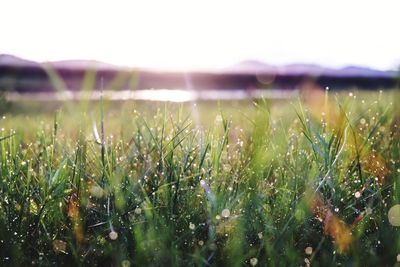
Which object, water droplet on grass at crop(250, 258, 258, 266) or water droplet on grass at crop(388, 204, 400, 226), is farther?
water droplet on grass at crop(388, 204, 400, 226)

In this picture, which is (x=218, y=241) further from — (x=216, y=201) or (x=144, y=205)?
(x=144, y=205)

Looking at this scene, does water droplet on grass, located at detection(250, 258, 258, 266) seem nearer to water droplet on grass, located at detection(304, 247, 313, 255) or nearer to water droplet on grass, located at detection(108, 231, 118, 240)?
water droplet on grass, located at detection(304, 247, 313, 255)

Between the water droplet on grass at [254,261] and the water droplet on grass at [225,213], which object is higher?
the water droplet on grass at [225,213]

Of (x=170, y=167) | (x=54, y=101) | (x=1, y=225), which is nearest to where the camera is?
(x=1, y=225)

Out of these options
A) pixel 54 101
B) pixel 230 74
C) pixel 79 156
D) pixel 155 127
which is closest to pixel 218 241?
pixel 79 156

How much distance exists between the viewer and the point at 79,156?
1.96 meters

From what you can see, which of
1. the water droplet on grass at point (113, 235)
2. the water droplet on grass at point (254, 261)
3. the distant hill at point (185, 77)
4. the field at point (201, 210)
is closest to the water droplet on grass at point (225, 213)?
the field at point (201, 210)

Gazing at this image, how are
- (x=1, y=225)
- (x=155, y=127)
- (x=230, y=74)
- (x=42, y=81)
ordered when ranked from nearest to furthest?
(x=1, y=225), (x=155, y=127), (x=42, y=81), (x=230, y=74)

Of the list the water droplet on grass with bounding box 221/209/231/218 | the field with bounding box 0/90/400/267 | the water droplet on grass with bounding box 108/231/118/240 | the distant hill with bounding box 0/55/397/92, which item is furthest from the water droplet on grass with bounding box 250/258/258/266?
the distant hill with bounding box 0/55/397/92

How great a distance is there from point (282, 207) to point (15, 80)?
1382 cm

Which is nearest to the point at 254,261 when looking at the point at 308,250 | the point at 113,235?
the point at 308,250

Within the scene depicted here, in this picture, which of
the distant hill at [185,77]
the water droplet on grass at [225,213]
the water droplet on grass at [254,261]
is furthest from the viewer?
the distant hill at [185,77]

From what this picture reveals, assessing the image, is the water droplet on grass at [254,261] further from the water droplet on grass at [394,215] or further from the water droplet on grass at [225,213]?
the water droplet on grass at [394,215]

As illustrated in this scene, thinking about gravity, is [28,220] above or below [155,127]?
below
